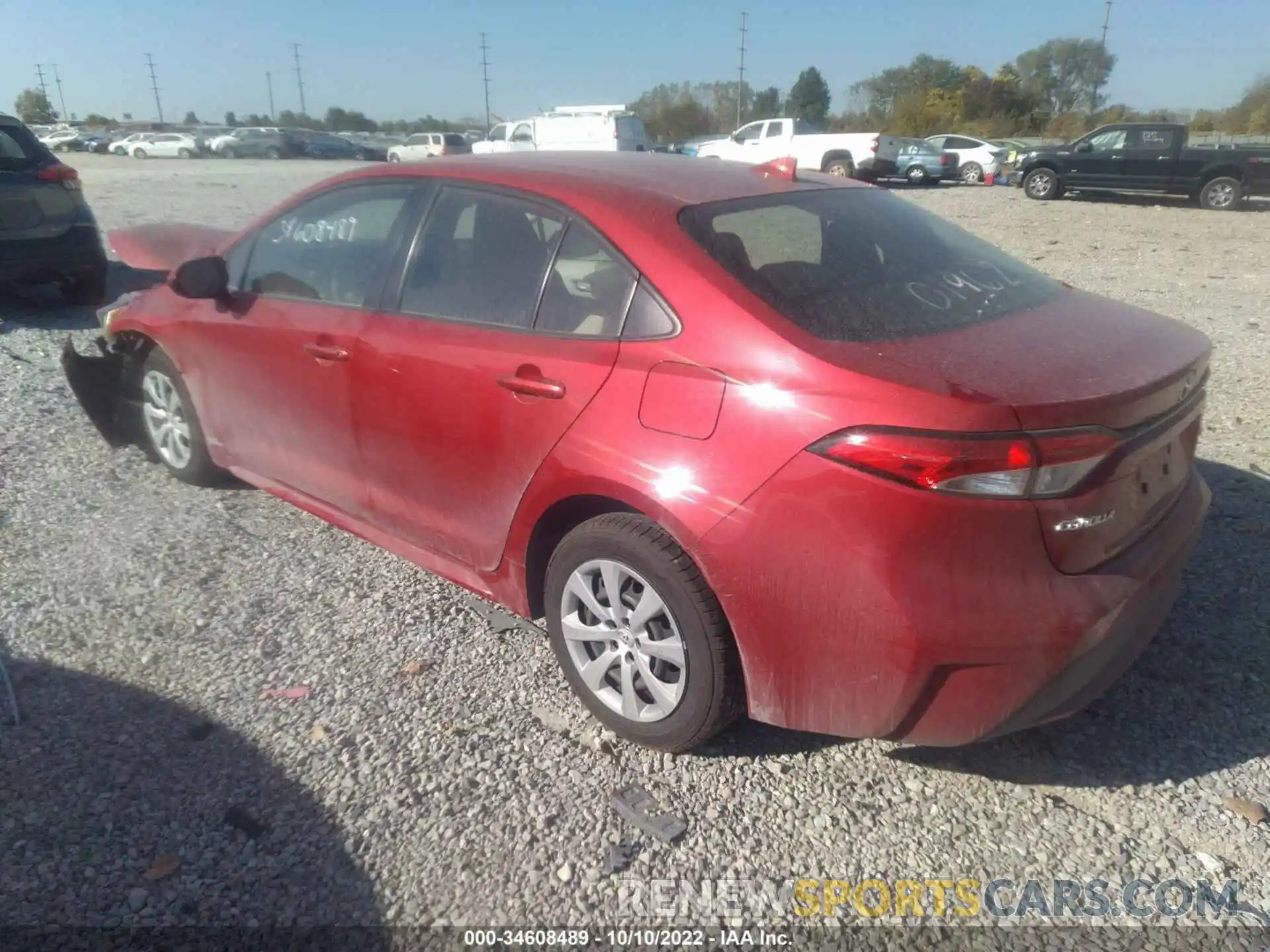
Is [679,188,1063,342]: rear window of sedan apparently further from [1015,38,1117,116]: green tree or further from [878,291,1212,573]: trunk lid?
[1015,38,1117,116]: green tree

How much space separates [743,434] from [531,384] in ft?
2.52

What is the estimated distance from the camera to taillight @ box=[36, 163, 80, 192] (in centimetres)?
793

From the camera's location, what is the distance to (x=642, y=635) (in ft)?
8.93

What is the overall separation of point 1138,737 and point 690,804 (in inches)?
55.4

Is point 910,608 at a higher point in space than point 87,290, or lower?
higher

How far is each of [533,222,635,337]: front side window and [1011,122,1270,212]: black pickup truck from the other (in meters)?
21.0

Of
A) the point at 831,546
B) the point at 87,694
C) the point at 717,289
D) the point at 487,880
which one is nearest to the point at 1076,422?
the point at 831,546

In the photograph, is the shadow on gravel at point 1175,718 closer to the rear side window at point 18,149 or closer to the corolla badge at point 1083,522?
the corolla badge at point 1083,522

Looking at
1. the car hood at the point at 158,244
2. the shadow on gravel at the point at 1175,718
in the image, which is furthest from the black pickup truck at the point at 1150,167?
the car hood at the point at 158,244

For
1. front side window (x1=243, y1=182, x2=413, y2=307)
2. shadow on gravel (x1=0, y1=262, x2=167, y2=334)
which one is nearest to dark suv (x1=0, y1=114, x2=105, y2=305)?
shadow on gravel (x1=0, y1=262, x2=167, y2=334)

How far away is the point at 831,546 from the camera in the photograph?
7.41 feet

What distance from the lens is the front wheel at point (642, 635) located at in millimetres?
2553

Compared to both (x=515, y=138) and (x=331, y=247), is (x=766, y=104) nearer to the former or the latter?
(x=515, y=138)


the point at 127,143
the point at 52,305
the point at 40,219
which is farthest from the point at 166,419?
the point at 127,143
